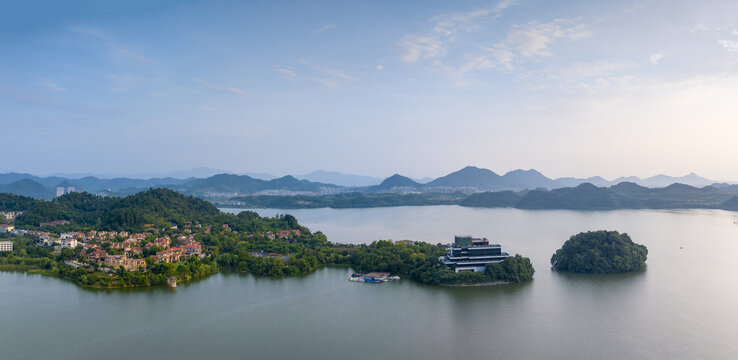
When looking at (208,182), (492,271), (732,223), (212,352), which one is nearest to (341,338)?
(212,352)

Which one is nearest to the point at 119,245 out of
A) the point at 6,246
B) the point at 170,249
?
the point at 170,249

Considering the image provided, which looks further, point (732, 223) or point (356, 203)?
point (356, 203)

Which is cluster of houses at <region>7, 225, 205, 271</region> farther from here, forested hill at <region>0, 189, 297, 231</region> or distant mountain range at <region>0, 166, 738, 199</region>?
distant mountain range at <region>0, 166, 738, 199</region>

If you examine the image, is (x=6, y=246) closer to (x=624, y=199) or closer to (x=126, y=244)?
(x=126, y=244)

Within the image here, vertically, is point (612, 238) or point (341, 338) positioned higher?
point (612, 238)

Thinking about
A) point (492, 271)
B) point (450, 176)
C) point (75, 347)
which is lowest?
point (75, 347)

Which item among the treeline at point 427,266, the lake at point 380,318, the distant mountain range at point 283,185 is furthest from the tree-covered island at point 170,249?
the distant mountain range at point 283,185

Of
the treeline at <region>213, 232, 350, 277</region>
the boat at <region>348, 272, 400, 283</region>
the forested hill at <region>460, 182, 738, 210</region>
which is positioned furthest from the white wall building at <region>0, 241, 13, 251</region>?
the forested hill at <region>460, 182, 738, 210</region>

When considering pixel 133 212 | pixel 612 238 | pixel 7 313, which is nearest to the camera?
pixel 7 313

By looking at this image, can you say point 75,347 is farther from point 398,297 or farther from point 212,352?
point 398,297
